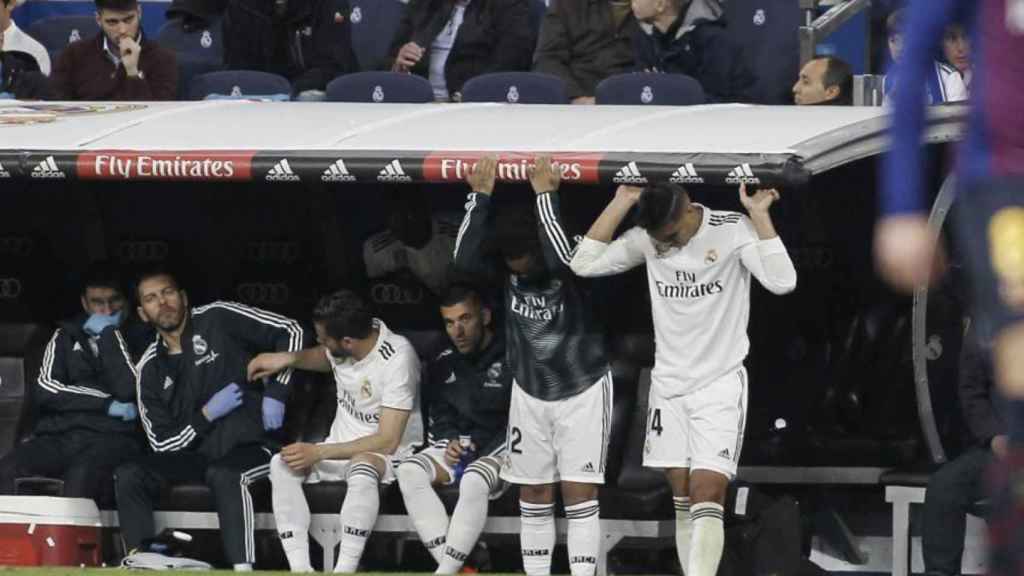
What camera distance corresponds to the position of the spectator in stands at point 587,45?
420 inches

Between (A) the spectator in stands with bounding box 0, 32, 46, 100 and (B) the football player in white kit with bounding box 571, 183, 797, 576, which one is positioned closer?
(B) the football player in white kit with bounding box 571, 183, 797, 576

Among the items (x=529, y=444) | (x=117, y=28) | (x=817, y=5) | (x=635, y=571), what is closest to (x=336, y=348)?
(x=529, y=444)

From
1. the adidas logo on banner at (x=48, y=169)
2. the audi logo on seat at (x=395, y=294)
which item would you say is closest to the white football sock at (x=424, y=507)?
the audi logo on seat at (x=395, y=294)

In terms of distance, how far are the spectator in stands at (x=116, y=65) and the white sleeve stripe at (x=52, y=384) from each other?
1694 mm

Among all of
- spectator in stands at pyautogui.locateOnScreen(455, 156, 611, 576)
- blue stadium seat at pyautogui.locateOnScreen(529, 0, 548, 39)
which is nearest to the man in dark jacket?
blue stadium seat at pyautogui.locateOnScreen(529, 0, 548, 39)

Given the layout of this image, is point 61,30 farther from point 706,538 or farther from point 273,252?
point 706,538

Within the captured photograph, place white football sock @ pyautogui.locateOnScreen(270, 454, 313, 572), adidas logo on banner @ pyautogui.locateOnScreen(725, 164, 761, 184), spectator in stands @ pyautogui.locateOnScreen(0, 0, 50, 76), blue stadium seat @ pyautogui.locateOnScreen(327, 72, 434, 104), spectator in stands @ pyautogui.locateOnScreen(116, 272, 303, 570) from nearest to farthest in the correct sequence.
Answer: adidas logo on banner @ pyautogui.locateOnScreen(725, 164, 761, 184) < white football sock @ pyautogui.locateOnScreen(270, 454, 313, 572) < spectator in stands @ pyautogui.locateOnScreen(116, 272, 303, 570) < blue stadium seat @ pyautogui.locateOnScreen(327, 72, 434, 104) < spectator in stands @ pyautogui.locateOnScreen(0, 0, 50, 76)

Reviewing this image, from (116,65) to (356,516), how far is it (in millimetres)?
3247

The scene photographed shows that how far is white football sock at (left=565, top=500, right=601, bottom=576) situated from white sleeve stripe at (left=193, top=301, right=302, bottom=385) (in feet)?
5.00

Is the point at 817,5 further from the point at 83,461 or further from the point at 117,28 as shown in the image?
the point at 83,461

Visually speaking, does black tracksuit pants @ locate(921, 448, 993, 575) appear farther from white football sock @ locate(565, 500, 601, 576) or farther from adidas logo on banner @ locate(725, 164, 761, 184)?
adidas logo on banner @ locate(725, 164, 761, 184)

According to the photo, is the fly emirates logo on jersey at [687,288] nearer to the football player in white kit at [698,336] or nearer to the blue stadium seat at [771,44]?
the football player in white kit at [698,336]

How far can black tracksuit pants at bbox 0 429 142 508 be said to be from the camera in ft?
29.6

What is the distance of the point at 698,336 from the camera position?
8148 mm
